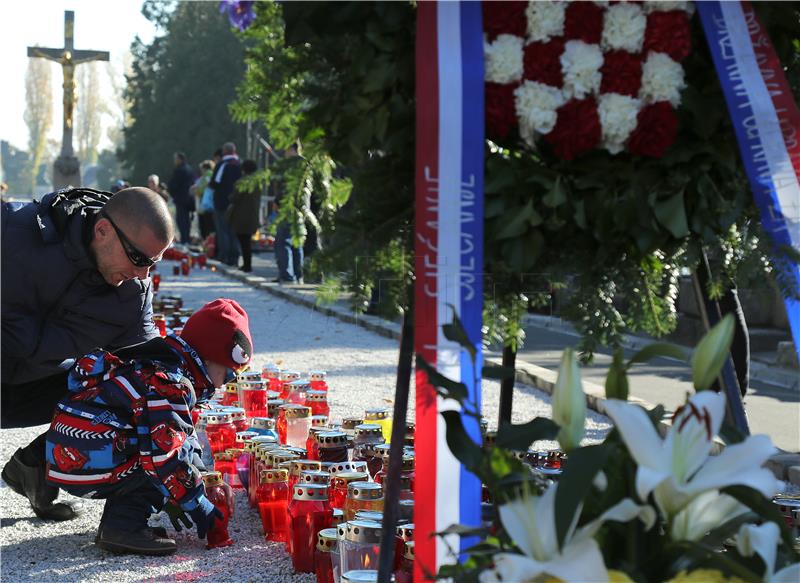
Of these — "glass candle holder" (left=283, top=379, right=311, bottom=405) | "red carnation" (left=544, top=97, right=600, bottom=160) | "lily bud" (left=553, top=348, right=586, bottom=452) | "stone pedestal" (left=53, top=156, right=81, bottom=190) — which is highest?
"stone pedestal" (left=53, top=156, right=81, bottom=190)

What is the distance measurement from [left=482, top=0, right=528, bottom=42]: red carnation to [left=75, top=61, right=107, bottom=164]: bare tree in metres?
85.1

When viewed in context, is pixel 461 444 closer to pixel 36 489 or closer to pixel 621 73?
pixel 621 73

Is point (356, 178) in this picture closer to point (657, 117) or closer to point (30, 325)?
point (657, 117)

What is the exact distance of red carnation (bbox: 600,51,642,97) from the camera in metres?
2.50

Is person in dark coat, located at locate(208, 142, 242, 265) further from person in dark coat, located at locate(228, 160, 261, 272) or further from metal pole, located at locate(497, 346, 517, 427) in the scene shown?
metal pole, located at locate(497, 346, 517, 427)

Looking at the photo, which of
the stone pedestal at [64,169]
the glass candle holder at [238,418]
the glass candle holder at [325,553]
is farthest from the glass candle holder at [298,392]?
the stone pedestal at [64,169]

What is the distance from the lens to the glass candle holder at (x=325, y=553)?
11.7 ft

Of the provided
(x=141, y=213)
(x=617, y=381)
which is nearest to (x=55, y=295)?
(x=141, y=213)

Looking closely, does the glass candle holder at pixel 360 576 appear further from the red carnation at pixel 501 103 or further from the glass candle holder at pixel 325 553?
the red carnation at pixel 501 103

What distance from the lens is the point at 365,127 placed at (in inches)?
97.7

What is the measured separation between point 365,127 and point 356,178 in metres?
0.16

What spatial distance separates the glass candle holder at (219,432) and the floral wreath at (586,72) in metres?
2.87

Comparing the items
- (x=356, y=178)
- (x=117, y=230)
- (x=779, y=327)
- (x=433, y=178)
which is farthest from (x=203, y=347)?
(x=779, y=327)

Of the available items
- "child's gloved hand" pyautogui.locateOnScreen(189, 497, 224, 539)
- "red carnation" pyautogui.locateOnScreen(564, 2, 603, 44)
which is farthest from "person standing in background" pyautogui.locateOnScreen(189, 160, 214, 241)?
"red carnation" pyautogui.locateOnScreen(564, 2, 603, 44)
